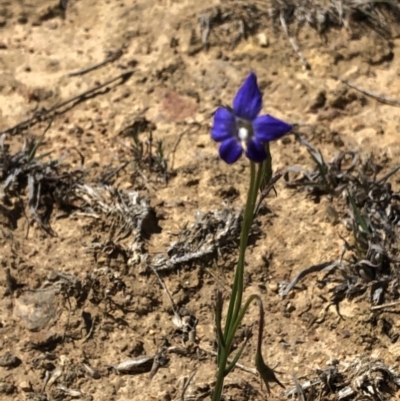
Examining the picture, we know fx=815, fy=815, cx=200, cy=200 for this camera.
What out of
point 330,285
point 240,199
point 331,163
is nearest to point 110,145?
point 240,199

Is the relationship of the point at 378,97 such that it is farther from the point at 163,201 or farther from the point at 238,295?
the point at 238,295

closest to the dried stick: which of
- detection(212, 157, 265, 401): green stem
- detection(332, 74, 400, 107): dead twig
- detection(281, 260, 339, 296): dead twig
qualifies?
detection(332, 74, 400, 107): dead twig

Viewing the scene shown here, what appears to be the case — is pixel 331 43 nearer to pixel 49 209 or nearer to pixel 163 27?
pixel 163 27

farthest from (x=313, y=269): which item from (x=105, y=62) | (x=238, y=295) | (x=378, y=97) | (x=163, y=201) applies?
(x=105, y=62)

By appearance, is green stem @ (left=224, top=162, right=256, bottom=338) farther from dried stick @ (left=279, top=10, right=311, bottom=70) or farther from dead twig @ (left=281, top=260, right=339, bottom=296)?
dried stick @ (left=279, top=10, right=311, bottom=70)

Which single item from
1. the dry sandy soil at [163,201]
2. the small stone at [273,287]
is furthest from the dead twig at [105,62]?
the small stone at [273,287]
